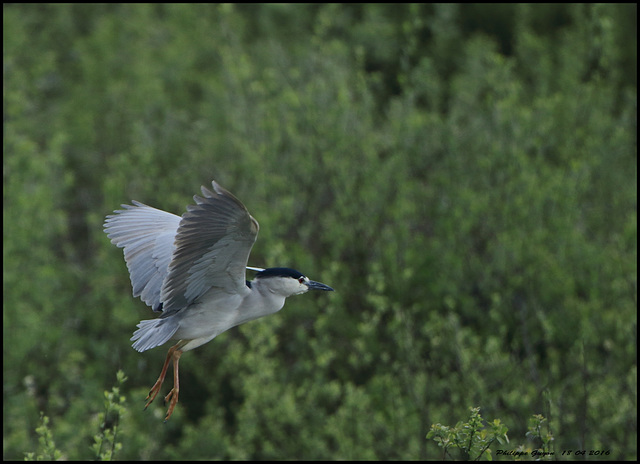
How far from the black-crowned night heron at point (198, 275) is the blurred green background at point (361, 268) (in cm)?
224

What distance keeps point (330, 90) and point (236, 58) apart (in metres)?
1.36

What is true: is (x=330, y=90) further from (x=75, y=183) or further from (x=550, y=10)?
(x=550, y=10)

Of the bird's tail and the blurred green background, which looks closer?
the bird's tail

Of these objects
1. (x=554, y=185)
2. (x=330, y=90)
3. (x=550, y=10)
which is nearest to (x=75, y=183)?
(x=330, y=90)

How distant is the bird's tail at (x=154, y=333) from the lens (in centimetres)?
460

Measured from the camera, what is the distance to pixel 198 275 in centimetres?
453

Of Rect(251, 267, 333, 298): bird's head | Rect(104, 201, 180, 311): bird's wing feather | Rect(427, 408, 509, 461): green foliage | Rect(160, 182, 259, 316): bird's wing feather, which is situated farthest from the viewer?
Rect(104, 201, 180, 311): bird's wing feather

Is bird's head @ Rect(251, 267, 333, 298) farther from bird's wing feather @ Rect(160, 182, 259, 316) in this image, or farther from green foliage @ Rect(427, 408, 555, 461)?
green foliage @ Rect(427, 408, 555, 461)

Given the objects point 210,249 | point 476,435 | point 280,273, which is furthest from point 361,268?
point 476,435

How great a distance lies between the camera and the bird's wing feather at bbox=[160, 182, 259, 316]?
4133 mm

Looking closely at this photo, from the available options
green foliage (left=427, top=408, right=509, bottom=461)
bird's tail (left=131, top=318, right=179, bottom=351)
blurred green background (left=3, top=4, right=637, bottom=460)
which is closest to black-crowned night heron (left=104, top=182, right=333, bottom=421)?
bird's tail (left=131, top=318, right=179, bottom=351)

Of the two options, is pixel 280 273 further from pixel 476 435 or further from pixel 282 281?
pixel 476 435

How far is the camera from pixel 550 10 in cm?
1414

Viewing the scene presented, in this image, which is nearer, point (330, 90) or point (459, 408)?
point (459, 408)
